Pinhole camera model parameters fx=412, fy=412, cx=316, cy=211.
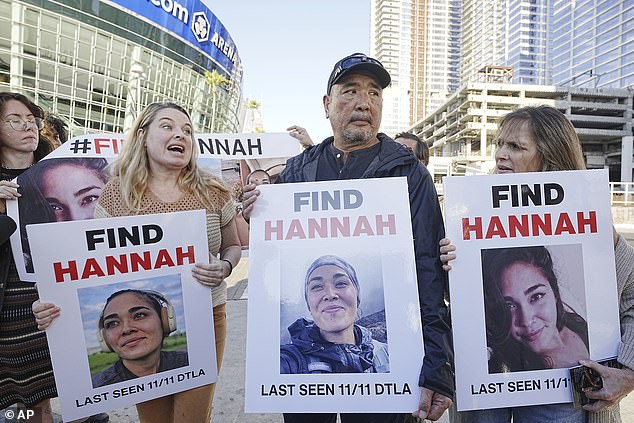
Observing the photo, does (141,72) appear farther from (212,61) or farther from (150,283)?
(150,283)

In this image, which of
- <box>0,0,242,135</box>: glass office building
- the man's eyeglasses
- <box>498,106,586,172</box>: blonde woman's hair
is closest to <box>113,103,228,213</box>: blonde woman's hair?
the man's eyeglasses

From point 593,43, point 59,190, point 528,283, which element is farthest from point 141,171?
point 593,43

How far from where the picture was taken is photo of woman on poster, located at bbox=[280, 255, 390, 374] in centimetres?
161

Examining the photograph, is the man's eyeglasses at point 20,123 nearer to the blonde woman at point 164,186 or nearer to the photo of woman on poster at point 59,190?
the photo of woman on poster at point 59,190

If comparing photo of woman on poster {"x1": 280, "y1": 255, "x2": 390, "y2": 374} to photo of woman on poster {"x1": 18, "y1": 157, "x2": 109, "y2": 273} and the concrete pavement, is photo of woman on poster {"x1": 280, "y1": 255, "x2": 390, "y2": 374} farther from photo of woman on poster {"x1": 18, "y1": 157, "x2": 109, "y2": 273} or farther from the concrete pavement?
the concrete pavement

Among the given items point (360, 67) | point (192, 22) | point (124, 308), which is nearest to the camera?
point (124, 308)

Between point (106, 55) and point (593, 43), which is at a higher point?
point (593, 43)

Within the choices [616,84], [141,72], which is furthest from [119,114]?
[616,84]

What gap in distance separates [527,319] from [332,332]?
2.57ft

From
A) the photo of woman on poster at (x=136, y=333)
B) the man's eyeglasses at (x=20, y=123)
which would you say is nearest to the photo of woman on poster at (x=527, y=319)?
the photo of woman on poster at (x=136, y=333)

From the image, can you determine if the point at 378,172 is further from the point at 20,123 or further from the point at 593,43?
the point at 593,43

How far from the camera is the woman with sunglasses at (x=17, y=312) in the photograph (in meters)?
2.16

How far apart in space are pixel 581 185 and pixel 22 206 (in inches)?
106

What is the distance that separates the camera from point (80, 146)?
283 centimetres
